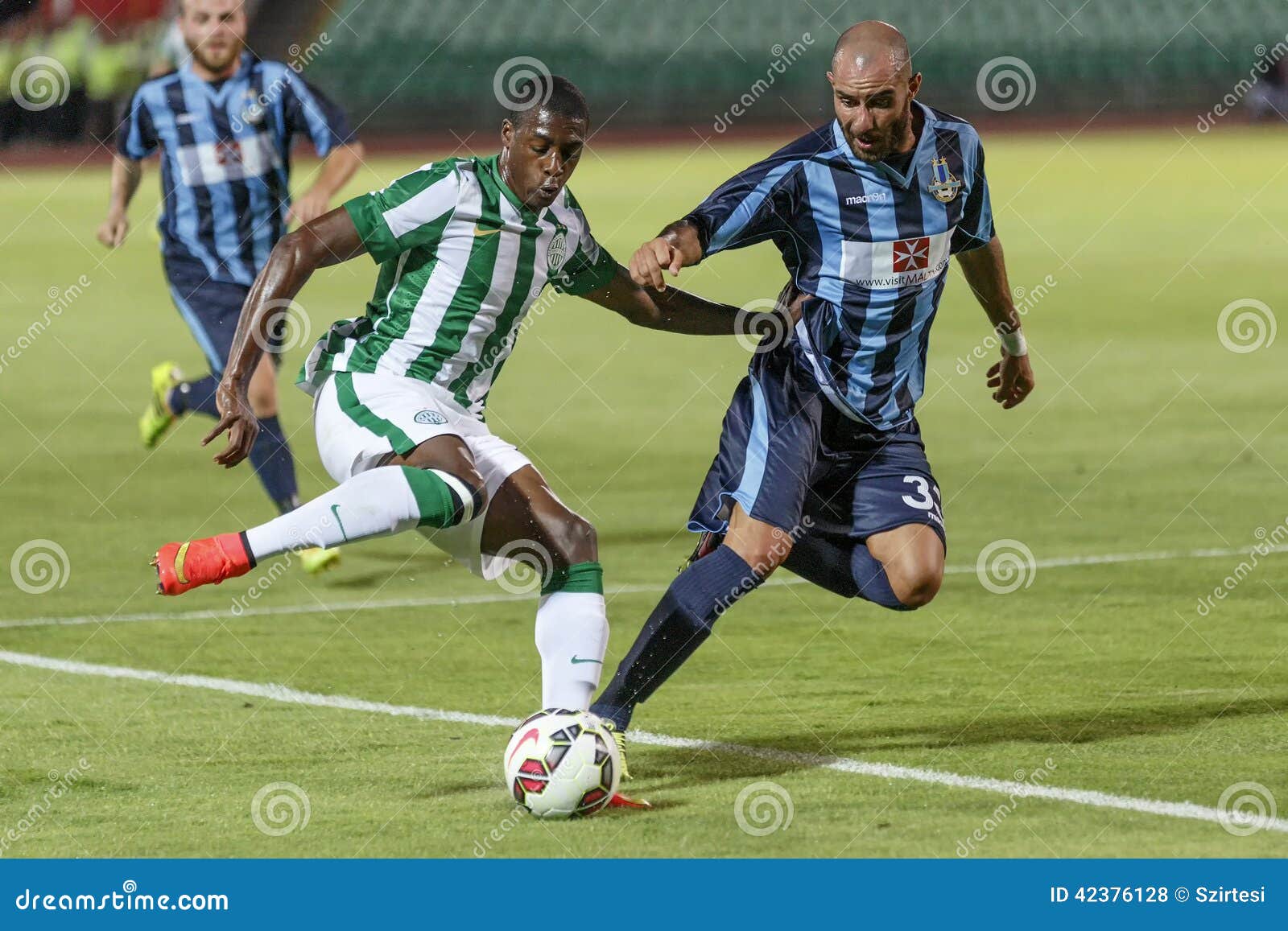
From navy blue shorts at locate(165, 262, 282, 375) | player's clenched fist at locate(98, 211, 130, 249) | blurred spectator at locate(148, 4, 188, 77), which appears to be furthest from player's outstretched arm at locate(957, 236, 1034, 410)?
blurred spectator at locate(148, 4, 188, 77)

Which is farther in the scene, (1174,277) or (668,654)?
(1174,277)

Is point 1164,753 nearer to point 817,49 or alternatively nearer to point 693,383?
point 693,383

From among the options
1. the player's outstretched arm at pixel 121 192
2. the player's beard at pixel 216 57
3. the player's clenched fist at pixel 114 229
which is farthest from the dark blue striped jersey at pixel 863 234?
the player's outstretched arm at pixel 121 192

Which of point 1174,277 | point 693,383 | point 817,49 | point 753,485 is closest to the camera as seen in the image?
point 753,485

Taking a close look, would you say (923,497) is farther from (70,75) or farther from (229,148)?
(70,75)

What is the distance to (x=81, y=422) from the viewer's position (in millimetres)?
13484

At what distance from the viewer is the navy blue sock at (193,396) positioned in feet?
A: 33.1

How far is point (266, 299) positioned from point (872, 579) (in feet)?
6.26

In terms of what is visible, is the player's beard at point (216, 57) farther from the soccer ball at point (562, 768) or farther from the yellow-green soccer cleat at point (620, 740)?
the soccer ball at point (562, 768)

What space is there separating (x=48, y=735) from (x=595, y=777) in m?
1.94

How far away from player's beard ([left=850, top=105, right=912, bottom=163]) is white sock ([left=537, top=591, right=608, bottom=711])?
146 centimetres

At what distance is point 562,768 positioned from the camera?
4988 millimetres

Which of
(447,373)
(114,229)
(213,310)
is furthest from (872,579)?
(114,229)

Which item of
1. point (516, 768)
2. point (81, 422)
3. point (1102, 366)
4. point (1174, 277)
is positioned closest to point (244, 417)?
point (516, 768)
